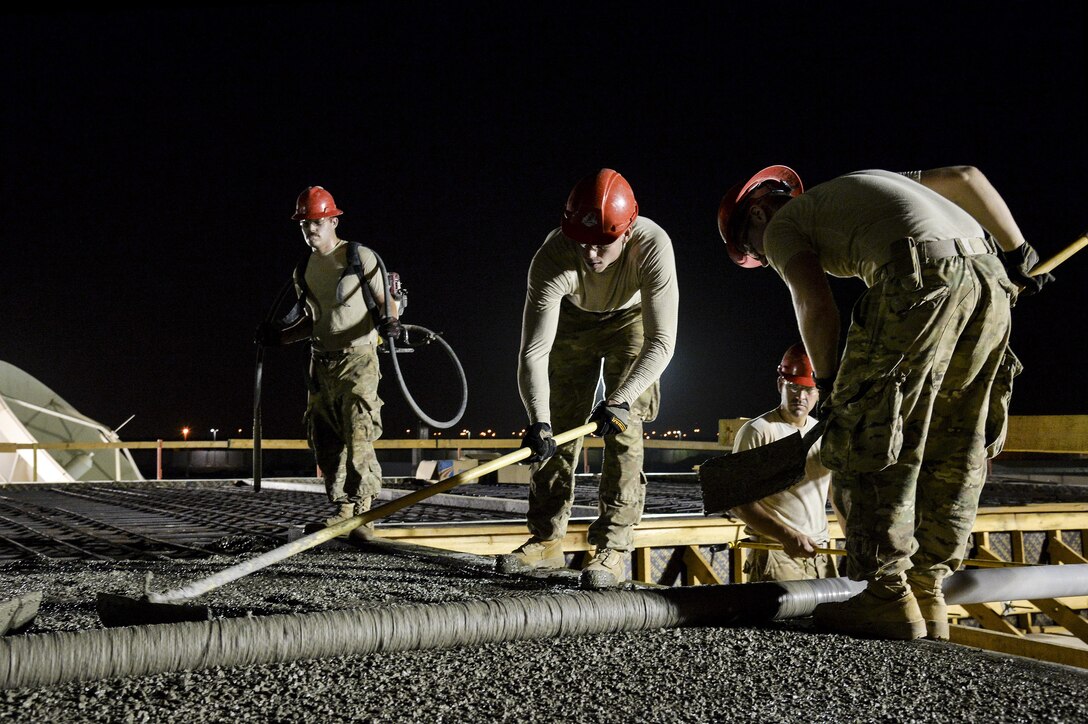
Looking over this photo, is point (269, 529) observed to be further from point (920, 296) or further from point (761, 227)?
point (920, 296)

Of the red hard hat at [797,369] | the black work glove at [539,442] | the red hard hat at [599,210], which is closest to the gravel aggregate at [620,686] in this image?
the black work glove at [539,442]

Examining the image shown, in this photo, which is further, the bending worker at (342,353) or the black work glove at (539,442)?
the bending worker at (342,353)

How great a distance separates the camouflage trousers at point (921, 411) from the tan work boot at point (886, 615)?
0.05 metres

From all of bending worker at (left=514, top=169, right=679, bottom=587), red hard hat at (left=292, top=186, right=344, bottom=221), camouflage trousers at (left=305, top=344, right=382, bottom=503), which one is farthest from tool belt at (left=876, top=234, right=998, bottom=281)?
red hard hat at (left=292, top=186, right=344, bottom=221)

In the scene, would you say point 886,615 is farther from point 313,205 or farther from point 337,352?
point 313,205

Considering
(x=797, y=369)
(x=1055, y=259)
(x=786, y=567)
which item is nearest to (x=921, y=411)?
(x=1055, y=259)

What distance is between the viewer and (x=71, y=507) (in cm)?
691

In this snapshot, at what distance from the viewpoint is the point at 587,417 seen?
11.6ft

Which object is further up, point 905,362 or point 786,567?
point 905,362

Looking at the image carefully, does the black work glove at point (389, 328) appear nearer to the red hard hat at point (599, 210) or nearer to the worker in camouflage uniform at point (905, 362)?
the red hard hat at point (599, 210)

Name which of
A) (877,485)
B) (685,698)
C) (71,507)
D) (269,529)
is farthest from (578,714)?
(71,507)

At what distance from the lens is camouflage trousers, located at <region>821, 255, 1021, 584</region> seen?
2.07 m

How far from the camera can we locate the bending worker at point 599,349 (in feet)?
10.3

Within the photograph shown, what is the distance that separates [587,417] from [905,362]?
1.64 meters
